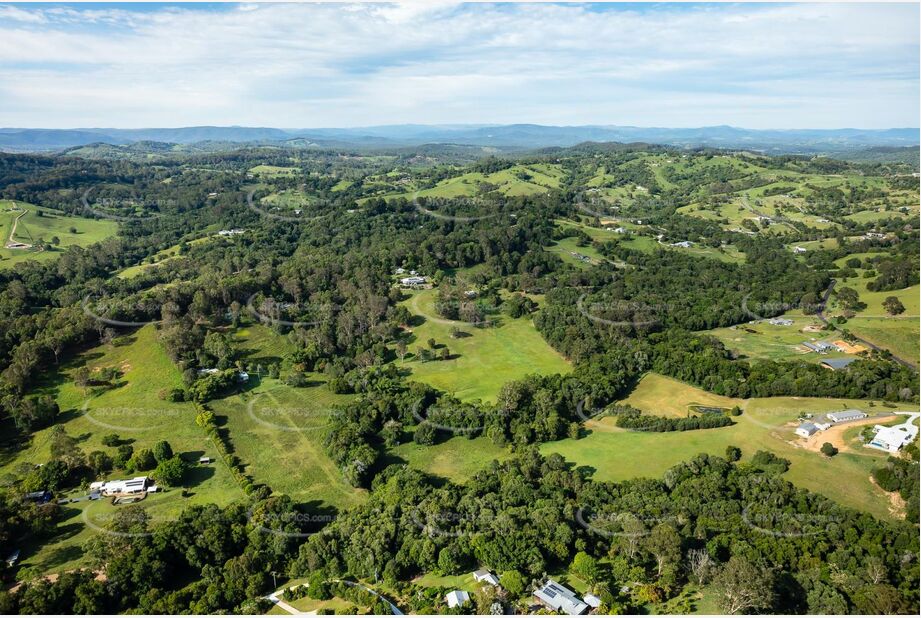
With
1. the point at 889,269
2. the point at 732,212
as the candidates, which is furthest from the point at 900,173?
the point at 889,269

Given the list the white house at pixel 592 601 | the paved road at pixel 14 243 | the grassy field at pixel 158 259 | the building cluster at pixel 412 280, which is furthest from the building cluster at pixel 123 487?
the paved road at pixel 14 243

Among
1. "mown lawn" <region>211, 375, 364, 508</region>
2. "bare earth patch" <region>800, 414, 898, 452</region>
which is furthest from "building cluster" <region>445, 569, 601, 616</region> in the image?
"bare earth patch" <region>800, 414, 898, 452</region>

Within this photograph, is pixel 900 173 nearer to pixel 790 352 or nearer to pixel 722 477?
pixel 790 352

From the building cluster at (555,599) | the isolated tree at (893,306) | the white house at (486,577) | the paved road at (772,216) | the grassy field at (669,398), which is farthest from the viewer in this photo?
the paved road at (772,216)

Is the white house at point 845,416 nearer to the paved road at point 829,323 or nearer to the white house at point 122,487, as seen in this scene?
the paved road at point 829,323

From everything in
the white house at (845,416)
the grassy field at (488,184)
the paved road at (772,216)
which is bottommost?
the white house at (845,416)

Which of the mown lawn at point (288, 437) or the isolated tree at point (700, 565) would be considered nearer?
the isolated tree at point (700, 565)

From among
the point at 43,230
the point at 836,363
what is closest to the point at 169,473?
the point at 836,363
